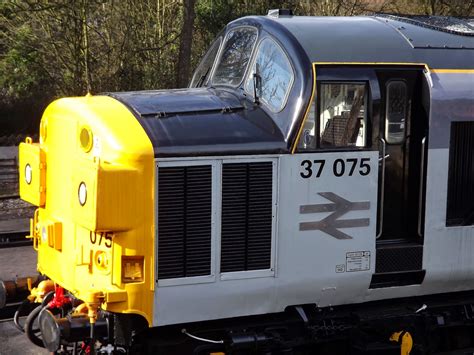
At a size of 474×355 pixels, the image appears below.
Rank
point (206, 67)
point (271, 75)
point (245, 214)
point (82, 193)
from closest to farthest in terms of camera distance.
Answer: point (82, 193), point (245, 214), point (271, 75), point (206, 67)

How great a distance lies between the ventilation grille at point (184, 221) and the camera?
18.1ft

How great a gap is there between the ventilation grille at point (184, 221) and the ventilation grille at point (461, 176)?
2310mm

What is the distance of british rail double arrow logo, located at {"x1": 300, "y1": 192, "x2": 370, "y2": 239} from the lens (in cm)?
592

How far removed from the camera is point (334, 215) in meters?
6.00

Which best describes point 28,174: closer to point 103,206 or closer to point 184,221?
point 103,206

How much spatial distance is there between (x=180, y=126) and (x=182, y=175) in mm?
400

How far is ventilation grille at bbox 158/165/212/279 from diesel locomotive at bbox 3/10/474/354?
0.01 m

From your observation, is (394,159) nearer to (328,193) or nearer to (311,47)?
(328,193)

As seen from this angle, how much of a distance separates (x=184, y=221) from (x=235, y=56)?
76.9 inches

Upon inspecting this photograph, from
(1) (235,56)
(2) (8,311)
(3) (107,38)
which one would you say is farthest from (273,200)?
(3) (107,38)

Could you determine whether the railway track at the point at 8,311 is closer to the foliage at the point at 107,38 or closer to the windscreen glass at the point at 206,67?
the windscreen glass at the point at 206,67

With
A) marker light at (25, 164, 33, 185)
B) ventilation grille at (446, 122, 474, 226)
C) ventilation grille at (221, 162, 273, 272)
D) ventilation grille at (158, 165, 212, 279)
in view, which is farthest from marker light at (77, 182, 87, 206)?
ventilation grille at (446, 122, 474, 226)

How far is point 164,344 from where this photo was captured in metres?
5.76

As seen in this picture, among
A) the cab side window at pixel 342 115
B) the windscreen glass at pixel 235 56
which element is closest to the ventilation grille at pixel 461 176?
the cab side window at pixel 342 115
